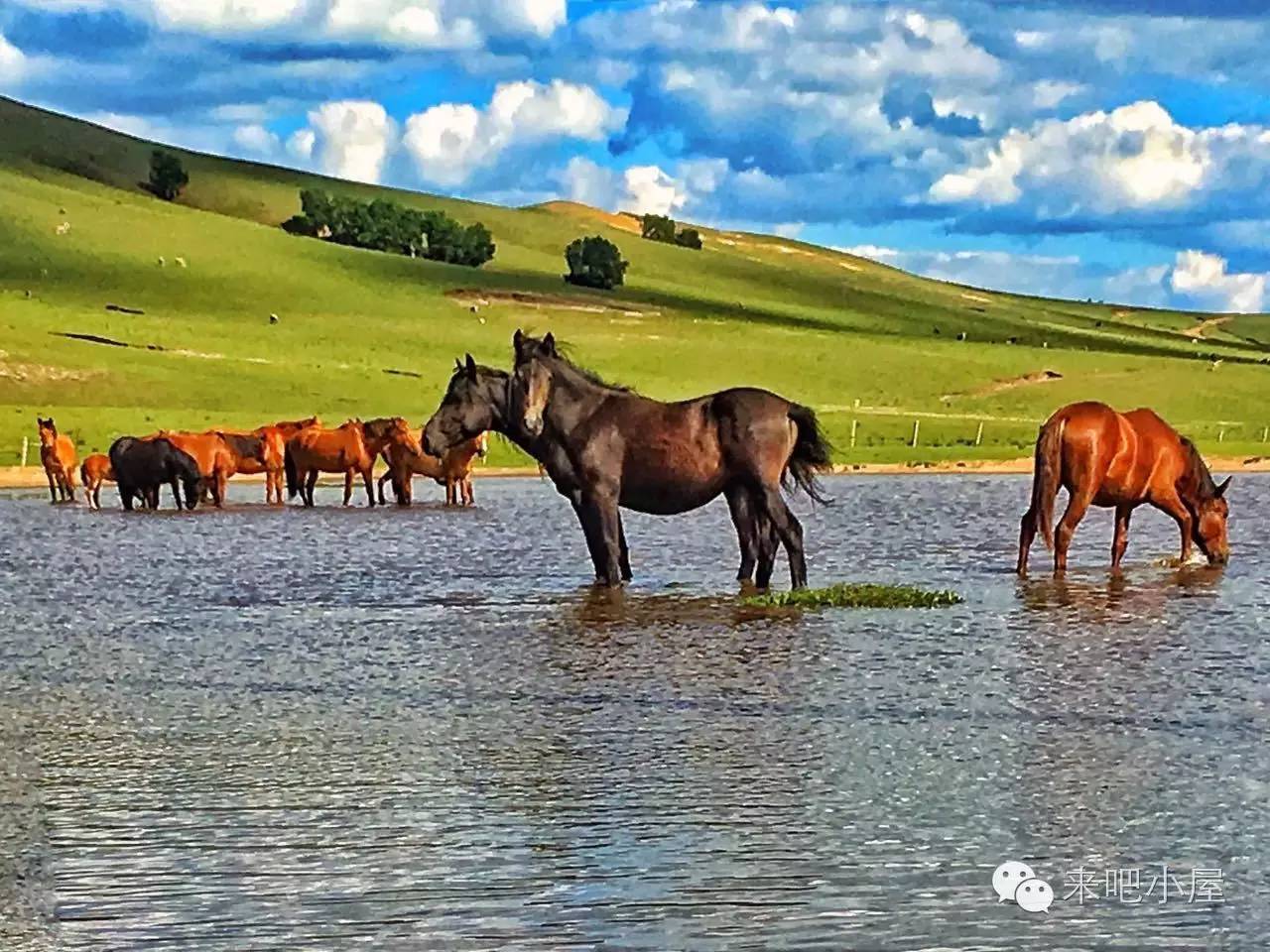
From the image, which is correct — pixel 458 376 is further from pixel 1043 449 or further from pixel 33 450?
pixel 33 450

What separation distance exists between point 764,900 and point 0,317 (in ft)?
215

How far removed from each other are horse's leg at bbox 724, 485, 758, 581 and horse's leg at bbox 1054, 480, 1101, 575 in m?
2.62

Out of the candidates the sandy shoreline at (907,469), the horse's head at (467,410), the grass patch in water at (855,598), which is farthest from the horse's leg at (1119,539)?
the sandy shoreline at (907,469)

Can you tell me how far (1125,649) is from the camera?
13641 millimetres

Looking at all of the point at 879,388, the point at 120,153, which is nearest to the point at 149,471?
the point at 879,388

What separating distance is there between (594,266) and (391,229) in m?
14.5

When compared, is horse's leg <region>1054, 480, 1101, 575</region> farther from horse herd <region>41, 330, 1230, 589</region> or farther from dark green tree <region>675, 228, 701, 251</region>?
dark green tree <region>675, 228, 701, 251</region>

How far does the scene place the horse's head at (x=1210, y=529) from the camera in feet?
67.5

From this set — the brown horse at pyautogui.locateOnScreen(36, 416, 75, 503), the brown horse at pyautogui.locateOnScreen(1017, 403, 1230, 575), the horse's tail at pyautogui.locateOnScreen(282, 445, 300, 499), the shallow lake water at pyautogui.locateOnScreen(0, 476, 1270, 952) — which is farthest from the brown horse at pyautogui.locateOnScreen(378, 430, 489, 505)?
the brown horse at pyautogui.locateOnScreen(1017, 403, 1230, 575)

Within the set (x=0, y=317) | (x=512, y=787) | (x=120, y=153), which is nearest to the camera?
(x=512, y=787)

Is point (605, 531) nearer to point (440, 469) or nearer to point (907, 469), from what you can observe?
point (440, 469)

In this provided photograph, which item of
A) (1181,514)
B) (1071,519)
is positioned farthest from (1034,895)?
(1181,514)

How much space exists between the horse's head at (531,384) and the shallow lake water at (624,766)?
135 cm

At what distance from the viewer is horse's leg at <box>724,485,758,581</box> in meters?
17.9
